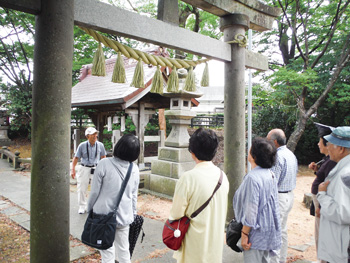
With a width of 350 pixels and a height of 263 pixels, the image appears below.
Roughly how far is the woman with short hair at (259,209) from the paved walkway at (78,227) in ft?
4.25

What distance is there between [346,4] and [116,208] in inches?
435

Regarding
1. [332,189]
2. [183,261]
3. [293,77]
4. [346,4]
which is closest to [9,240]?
[183,261]

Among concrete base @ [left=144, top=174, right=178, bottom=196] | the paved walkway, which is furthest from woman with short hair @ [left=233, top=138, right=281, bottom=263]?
concrete base @ [left=144, top=174, right=178, bottom=196]

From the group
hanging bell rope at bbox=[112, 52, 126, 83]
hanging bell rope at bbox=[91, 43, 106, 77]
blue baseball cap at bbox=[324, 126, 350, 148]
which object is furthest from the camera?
hanging bell rope at bbox=[112, 52, 126, 83]

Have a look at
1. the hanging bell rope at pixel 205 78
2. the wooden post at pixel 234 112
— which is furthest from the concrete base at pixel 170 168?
the hanging bell rope at pixel 205 78

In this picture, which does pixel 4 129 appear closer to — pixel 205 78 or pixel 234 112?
pixel 205 78

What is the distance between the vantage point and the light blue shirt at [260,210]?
2201 millimetres

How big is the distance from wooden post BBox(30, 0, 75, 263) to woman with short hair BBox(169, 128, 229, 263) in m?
1.16

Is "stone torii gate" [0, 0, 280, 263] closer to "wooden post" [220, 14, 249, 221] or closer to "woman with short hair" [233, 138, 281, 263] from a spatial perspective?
"woman with short hair" [233, 138, 281, 263]

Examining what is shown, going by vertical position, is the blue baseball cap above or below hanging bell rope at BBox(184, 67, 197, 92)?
below

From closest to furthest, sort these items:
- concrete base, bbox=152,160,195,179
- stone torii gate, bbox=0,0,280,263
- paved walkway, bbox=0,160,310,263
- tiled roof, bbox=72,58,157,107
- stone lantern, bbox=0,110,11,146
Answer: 1. stone torii gate, bbox=0,0,280,263
2. paved walkway, bbox=0,160,310,263
3. concrete base, bbox=152,160,195,179
4. tiled roof, bbox=72,58,157,107
5. stone lantern, bbox=0,110,11,146

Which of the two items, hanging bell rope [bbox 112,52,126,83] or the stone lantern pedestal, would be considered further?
the stone lantern pedestal

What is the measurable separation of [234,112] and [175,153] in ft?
9.93

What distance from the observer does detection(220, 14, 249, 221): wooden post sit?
4270 millimetres
